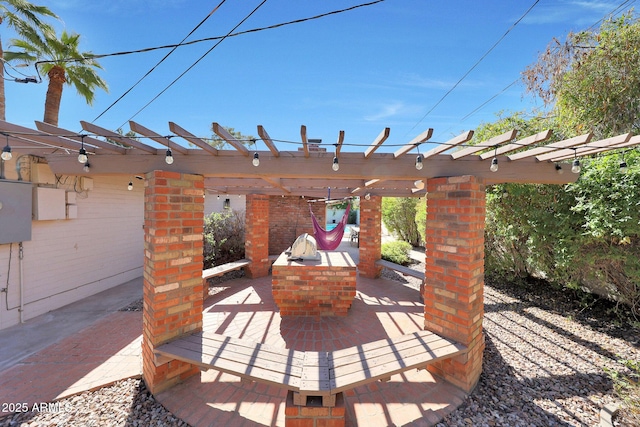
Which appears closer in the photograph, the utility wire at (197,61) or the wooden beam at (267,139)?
the wooden beam at (267,139)

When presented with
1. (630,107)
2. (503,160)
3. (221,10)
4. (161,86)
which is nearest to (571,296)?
(630,107)

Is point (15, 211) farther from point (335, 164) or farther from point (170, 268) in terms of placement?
point (335, 164)

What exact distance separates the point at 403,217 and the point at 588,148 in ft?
35.7

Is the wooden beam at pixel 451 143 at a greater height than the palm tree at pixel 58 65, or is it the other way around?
the palm tree at pixel 58 65

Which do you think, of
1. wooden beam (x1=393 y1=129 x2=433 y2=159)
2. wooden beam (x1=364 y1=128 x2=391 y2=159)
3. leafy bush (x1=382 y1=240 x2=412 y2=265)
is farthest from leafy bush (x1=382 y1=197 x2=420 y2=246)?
wooden beam (x1=364 y1=128 x2=391 y2=159)

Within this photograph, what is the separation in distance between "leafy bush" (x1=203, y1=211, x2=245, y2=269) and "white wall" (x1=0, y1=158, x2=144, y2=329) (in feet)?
6.47

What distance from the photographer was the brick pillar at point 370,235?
6770mm

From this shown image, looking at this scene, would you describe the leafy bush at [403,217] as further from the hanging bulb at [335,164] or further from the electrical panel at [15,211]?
the electrical panel at [15,211]

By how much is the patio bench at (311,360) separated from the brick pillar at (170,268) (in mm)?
181

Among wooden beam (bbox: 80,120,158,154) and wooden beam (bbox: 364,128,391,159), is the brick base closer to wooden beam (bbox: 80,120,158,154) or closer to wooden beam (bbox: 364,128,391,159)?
wooden beam (bbox: 364,128,391,159)

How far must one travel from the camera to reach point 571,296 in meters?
5.20

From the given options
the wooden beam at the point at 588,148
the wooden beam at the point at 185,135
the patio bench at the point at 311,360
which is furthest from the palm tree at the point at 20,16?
the wooden beam at the point at 588,148

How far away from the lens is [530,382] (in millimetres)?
2795

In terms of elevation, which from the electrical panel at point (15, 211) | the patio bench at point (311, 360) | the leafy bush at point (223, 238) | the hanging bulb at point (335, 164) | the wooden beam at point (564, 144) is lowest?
the patio bench at point (311, 360)
